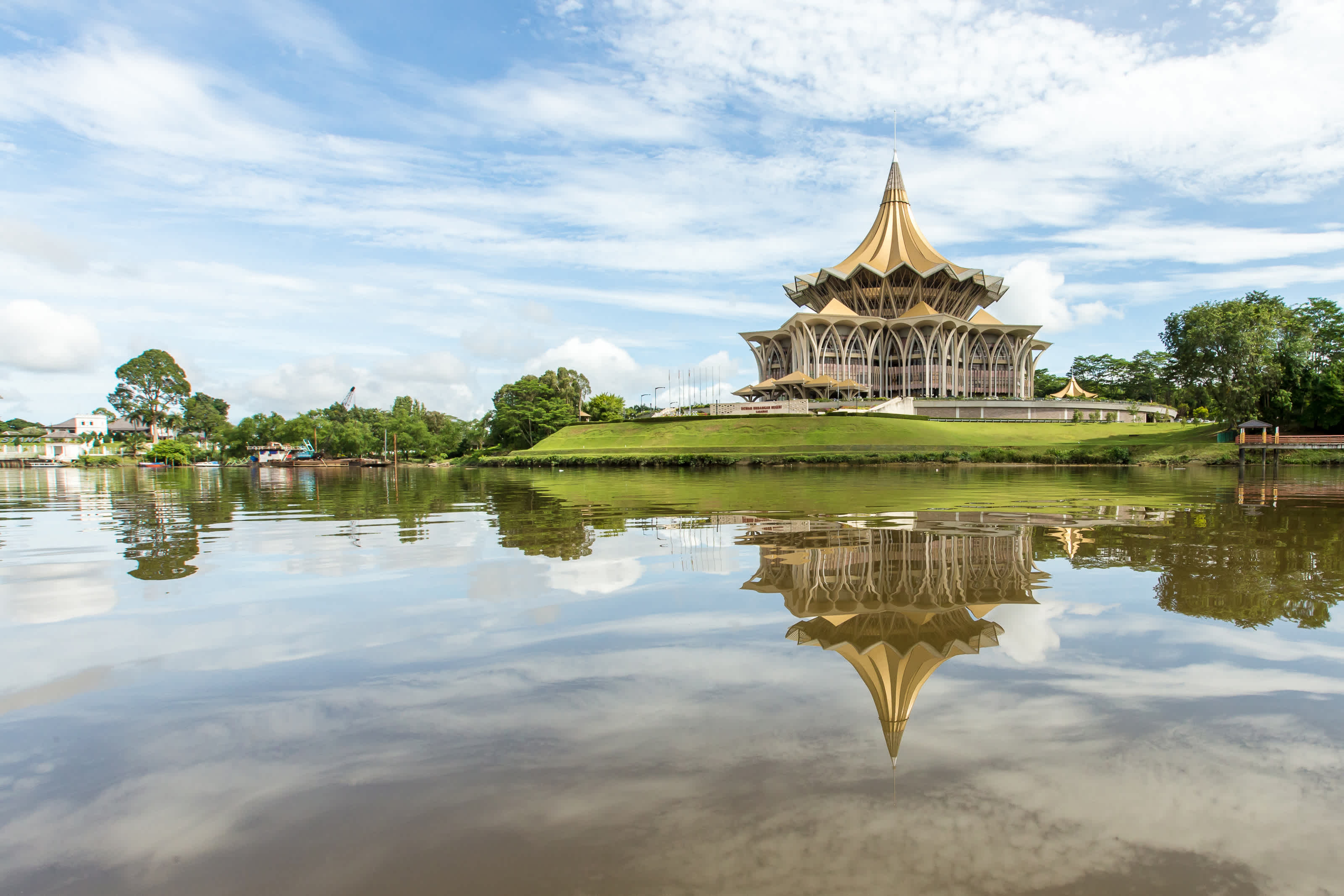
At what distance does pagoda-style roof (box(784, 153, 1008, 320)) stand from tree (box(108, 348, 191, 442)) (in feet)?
370

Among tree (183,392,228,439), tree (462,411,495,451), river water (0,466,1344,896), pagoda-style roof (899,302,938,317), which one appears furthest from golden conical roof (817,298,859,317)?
tree (183,392,228,439)

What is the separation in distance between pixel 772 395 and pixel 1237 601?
73642 mm

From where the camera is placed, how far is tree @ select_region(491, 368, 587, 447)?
75.2 metres

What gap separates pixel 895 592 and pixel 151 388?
15326 cm

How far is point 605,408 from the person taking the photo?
73.8m

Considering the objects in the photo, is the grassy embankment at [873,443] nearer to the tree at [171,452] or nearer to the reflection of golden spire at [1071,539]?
the reflection of golden spire at [1071,539]

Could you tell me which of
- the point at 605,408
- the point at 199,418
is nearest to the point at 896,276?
the point at 605,408

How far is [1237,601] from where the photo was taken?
21.9ft

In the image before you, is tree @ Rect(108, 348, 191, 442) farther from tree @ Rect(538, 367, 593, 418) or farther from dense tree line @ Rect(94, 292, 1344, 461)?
tree @ Rect(538, 367, 593, 418)

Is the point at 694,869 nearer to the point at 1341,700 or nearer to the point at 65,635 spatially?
the point at 1341,700

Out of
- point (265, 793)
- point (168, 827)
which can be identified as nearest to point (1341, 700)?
point (265, 793)

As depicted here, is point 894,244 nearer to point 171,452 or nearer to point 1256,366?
point 1256,366

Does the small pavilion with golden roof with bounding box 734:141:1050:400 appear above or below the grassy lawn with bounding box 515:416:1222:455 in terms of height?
above

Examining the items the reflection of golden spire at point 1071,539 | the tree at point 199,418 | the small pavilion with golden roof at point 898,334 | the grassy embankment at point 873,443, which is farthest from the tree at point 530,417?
the tree at point 199,418
